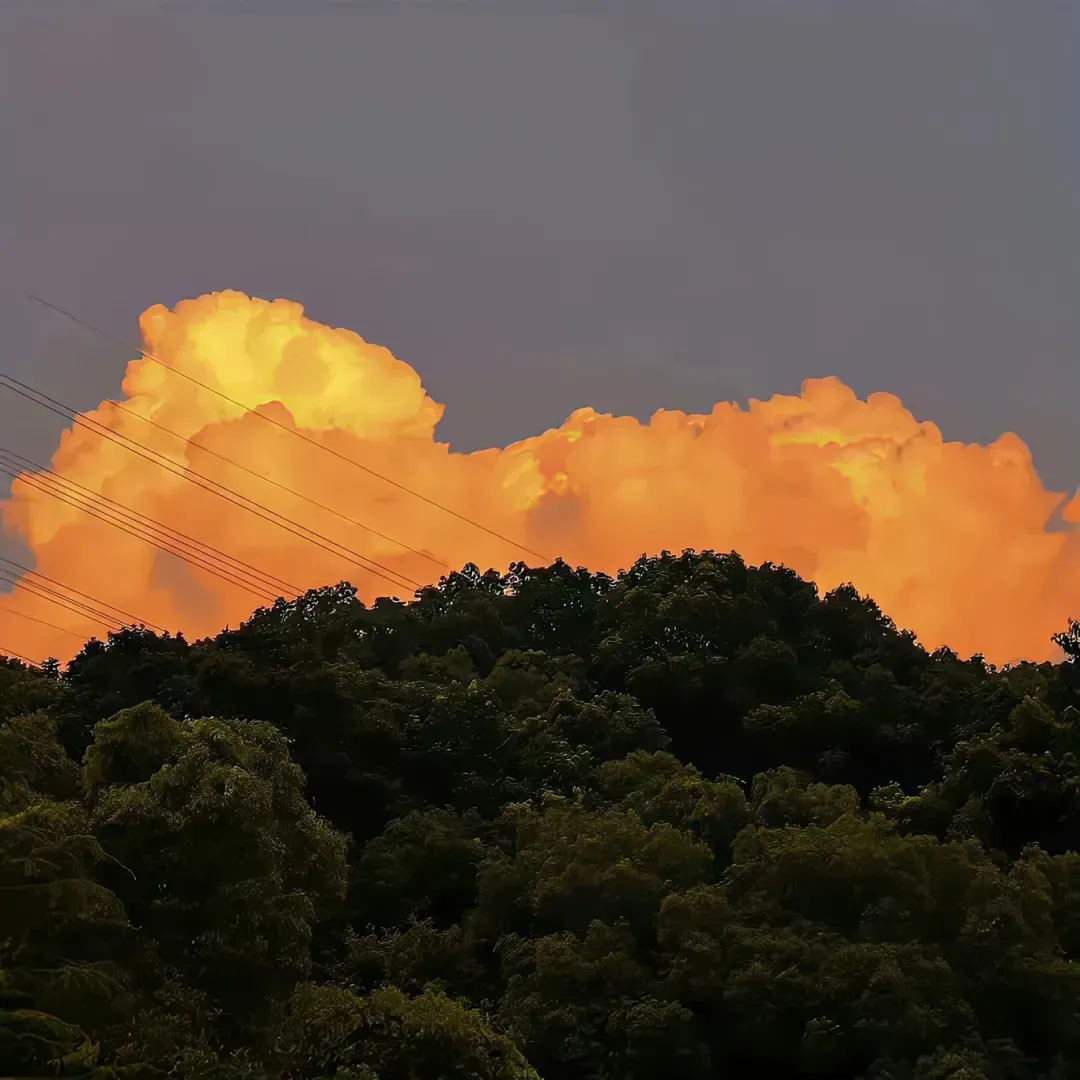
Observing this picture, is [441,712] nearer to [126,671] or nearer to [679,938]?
[126,671]

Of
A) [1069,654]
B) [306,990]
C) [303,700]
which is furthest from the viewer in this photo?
[1069,654]

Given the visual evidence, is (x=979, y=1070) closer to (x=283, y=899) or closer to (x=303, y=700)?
(x=283, y=899)

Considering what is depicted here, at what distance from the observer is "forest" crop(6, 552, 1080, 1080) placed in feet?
60.8

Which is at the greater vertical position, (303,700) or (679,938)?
(303,700)

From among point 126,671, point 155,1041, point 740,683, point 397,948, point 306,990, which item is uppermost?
point 740,683

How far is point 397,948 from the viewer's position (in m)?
28.4

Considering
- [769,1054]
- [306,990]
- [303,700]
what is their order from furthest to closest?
[303,700] < [769,1054] < [306,990]

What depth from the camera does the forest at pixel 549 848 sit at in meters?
18.5

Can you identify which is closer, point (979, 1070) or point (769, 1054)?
point (979, 1070)

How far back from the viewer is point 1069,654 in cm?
3666

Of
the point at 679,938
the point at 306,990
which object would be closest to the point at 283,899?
the point at 306,990

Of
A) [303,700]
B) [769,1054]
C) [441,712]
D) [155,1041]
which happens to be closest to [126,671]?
[303,700]

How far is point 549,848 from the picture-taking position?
2912 cm

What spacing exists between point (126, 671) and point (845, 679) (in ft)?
59.6
